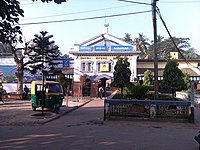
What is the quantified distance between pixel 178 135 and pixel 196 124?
141 inches

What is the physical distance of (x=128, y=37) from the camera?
81.2 meters

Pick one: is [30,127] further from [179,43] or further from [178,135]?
[179,43]

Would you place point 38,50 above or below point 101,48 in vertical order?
below

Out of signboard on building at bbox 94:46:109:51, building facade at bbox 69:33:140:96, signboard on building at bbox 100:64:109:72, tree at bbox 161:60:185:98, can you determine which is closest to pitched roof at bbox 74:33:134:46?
building facade at bbox 69:33:140:96

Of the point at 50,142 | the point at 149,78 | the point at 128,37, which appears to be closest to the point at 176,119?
the point at 50,142

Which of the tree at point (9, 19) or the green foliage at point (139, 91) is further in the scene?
the green foliage at point (139, 91)

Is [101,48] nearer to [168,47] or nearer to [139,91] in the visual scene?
[139,91]

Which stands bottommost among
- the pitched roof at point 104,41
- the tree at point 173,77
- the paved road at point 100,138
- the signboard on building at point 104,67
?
the paved road at point 100,138

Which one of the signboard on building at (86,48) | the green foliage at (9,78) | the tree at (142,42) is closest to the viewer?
the signboard on building at (86,48)

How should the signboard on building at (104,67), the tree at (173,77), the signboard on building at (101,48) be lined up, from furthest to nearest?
the signboard on building at (104,67)
the signboard on building at (101,48)
the tree at (173,77)

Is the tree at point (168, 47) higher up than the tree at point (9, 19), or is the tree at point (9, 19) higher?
the tree at point (168, 47)

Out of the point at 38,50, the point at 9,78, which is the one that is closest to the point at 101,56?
the point at 38,50

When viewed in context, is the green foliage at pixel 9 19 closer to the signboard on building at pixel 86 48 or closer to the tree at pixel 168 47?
the signboard on building at pixel 86 48

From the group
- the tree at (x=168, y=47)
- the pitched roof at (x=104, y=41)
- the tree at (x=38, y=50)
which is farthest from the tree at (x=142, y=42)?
the tree at (x=38, y=50)
